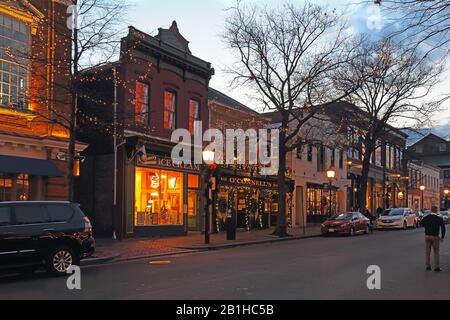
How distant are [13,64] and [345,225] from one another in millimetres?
Answer: 18658

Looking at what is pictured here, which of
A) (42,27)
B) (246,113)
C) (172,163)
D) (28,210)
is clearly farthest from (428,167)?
(28,210)

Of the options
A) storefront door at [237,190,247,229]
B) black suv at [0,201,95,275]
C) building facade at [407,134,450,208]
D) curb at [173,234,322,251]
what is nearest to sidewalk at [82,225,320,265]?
curb at [173,234,322,251]

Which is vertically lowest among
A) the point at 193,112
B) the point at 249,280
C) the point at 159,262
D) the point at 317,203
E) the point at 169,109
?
the point at 159,262

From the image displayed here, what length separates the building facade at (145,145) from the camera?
2342cm

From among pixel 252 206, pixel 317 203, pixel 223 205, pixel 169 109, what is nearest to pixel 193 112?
pixel 169 109

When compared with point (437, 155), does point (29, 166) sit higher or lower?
lower

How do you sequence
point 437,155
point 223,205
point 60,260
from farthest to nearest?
1. point 437,155
2. point 223,205
3. point 60,260

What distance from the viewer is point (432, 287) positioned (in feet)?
35.8

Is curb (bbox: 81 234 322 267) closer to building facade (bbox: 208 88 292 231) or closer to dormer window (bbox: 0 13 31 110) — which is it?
building facade (bbox: 208 88 292 231)

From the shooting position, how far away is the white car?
118 feet

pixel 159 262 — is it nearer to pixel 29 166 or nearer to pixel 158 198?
pixel 29 166

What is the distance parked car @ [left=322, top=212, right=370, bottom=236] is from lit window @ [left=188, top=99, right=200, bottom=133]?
9185 mm

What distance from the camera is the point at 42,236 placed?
1251 centimetres

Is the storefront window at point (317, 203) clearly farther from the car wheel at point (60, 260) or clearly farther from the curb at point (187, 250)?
the car wheel at point (60, 260)
